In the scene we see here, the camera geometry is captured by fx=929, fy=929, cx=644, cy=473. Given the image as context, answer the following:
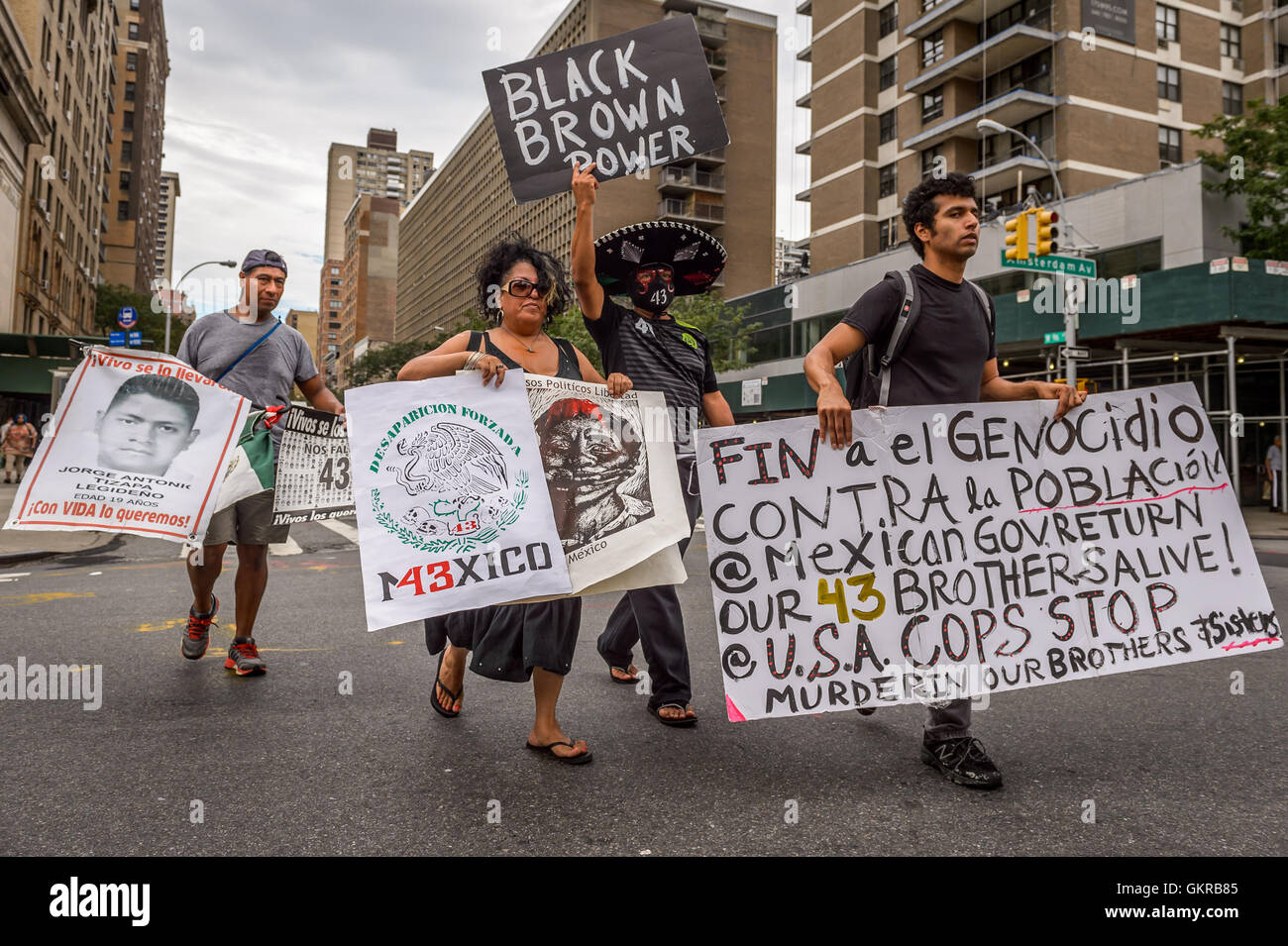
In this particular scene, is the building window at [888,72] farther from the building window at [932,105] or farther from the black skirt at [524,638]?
the black skirt at [524,638]

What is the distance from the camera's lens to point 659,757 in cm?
349

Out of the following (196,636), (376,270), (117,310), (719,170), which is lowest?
(196,636)

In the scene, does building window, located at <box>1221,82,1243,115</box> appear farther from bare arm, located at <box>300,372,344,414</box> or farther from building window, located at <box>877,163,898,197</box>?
bare arm, located at <box>300,372,344,414</box>

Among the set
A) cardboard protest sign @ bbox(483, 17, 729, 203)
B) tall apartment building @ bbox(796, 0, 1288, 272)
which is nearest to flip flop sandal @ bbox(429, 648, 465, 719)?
cardboard protest sign @ bbox(483, 17, 729, 203)

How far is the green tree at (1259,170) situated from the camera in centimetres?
2283

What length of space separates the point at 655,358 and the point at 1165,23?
4063cm

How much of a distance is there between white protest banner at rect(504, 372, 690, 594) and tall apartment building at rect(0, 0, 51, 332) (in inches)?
1402

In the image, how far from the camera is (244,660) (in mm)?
4773

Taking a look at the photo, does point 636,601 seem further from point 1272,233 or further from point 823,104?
point 823,104

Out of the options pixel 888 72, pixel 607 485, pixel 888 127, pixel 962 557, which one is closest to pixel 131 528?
pixel 607 485

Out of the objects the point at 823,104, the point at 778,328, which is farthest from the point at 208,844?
the point at 823,104

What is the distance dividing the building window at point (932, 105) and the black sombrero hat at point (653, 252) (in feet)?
123

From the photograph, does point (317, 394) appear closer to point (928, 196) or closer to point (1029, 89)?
point (928, 196)

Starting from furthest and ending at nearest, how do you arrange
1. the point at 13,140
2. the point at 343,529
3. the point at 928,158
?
the point at 928,158
the point at 13,140
the point at 343,529
